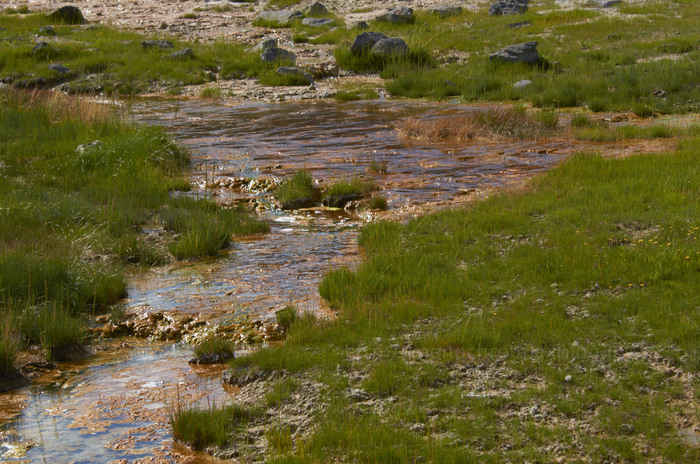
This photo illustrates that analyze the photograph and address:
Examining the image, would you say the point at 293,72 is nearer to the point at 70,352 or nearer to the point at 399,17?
the point at 399,17

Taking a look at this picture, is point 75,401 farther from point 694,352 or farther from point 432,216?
point 432,216

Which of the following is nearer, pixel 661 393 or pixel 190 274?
pixel 661 393

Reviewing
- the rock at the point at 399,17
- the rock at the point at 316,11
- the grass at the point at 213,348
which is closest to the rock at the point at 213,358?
the grass at the point at 213,348

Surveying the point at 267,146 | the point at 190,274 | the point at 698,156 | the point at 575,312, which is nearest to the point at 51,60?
the point at 267,146

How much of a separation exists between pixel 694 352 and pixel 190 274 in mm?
5227

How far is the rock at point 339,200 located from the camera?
36.2ft

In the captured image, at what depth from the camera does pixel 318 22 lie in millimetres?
30953

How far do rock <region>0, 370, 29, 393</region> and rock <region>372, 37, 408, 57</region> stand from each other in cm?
1890

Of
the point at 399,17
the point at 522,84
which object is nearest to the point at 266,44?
the point at 399,17

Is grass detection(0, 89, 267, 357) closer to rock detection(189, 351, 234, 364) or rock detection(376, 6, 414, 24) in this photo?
rock detection(189, 351, 234, 364)

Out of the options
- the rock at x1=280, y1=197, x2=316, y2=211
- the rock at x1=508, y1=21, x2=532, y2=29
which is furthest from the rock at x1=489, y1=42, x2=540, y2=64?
the rock at x1=280, y1=197, x2=316, y2=211

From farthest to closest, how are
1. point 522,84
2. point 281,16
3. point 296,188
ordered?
point 281,16, point 522,84, point 296,188

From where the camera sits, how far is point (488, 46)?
2411cm

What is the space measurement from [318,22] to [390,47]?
28.4 feet
